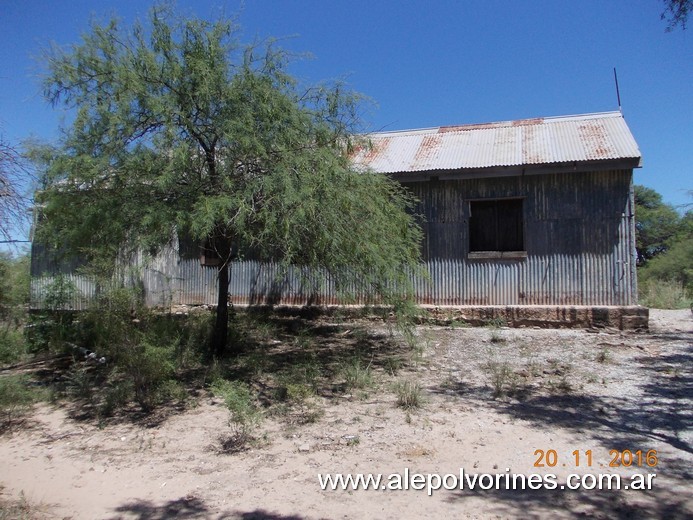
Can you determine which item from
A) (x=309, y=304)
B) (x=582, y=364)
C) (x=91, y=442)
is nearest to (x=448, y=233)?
(x=309, y=304)

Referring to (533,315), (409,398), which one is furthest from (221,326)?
(533,315)

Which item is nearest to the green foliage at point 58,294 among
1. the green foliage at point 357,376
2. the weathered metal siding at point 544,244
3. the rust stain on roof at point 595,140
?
the green foliage at point 357,376

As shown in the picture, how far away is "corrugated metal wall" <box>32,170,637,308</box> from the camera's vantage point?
11375 millimetres

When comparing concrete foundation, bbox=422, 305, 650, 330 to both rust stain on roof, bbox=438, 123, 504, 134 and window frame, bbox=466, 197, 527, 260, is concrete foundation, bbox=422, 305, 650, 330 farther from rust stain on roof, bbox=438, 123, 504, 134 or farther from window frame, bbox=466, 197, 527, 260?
rust stain on roof, bbox=438, 123, 504, 134

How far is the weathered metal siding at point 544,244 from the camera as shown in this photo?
11.4 metres

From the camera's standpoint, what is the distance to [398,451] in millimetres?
5590

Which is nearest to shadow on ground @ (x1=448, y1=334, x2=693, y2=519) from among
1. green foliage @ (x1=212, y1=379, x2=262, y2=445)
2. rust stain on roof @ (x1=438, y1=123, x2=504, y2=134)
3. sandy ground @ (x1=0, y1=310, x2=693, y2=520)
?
sandy ground @ (x1=0, y1=310, x2=693, y2=520)

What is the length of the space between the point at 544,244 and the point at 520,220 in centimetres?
78

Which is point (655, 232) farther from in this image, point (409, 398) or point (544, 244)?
point (409, 398)

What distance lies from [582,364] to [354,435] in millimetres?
4610

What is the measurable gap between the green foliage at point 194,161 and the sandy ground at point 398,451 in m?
2.31

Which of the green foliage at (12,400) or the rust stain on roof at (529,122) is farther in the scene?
the rust stain on roof at (529,122)

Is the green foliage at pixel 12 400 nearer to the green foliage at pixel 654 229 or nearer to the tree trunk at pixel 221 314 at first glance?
the tree trunk at pixel 221 314

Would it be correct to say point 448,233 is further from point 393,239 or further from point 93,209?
point 93,209
